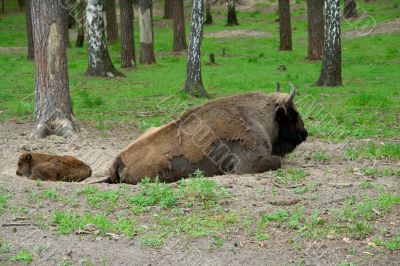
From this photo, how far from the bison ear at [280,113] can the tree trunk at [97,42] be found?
14.6 m

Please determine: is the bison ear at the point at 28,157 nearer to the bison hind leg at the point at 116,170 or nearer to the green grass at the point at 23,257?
the bison hind leg at the point at 116,170

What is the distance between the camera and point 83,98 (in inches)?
750

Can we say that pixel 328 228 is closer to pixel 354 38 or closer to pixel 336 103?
pixel 336 103

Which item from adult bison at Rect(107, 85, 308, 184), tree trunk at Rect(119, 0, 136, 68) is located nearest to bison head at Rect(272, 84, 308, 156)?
adult bison at Rect(107, 85, 308, 184)

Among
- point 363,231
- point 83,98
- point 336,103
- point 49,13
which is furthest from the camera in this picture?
point 83,98

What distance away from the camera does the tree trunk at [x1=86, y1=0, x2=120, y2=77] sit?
24.2m

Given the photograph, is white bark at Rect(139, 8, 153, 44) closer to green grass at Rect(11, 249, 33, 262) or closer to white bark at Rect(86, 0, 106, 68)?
white bark at Rect(86, 0, 106, 68)

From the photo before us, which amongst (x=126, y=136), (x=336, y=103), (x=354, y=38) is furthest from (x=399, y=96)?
(x=354, y=38)

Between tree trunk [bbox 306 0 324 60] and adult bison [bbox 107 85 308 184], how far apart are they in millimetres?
17604

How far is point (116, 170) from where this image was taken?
32.3 ft

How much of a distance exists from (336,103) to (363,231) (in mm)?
10264

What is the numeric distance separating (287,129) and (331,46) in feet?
33.4

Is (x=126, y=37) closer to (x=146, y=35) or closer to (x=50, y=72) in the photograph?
Answer: (x=146, y=35)

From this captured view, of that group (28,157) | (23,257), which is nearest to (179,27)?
(28,157)
